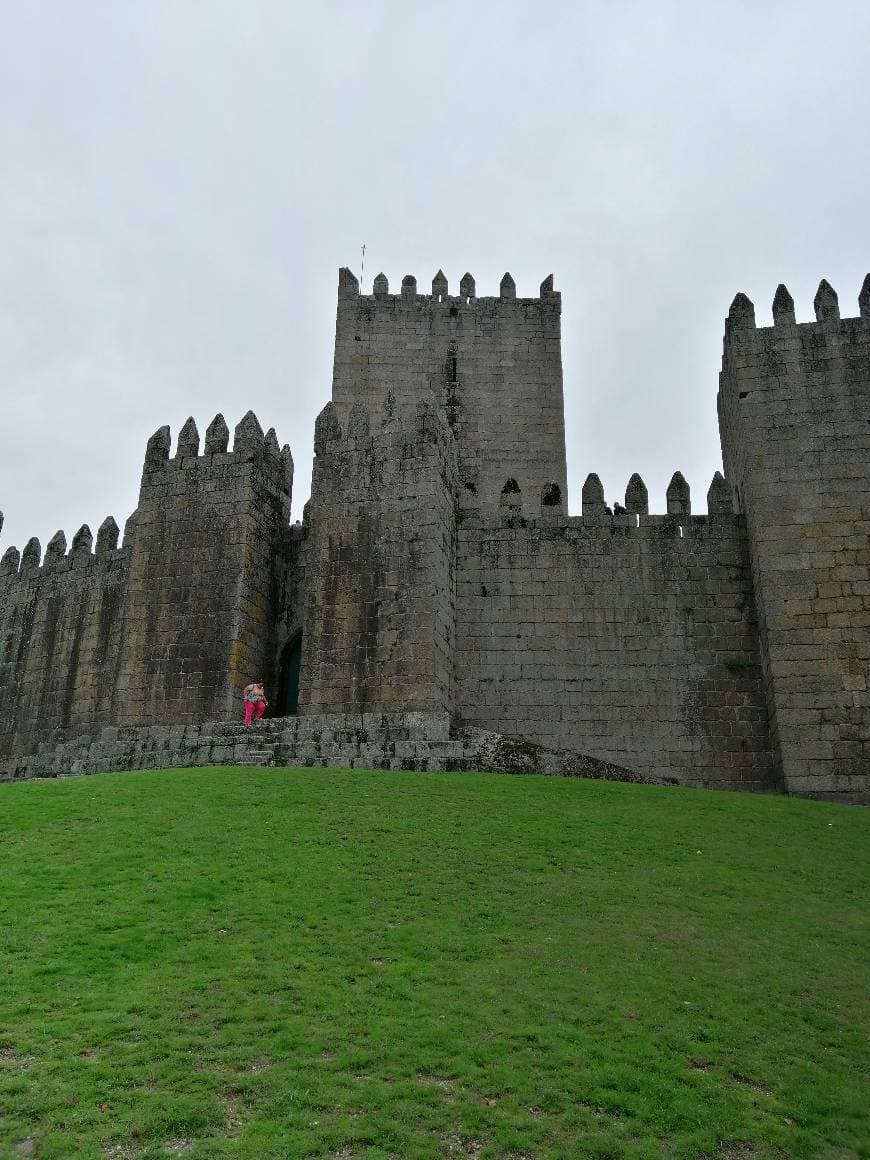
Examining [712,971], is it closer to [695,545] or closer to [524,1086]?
[524,1086]

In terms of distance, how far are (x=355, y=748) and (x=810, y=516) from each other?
31.2 feet

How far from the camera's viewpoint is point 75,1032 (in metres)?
7.61

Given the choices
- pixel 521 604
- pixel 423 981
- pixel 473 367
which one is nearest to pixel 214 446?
pixel 521 604

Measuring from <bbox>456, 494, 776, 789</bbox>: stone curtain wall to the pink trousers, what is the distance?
3.78 metres

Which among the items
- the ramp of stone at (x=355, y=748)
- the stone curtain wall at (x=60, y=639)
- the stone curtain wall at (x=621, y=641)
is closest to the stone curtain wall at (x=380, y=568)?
the ramp of stone at (x=355, y=748)

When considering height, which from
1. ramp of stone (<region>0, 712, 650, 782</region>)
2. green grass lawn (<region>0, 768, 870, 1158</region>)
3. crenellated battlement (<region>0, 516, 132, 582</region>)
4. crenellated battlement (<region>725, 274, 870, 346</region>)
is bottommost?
green grass lawn (<region>0, 768, 870, 1158</region>)

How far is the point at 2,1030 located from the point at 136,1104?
1561 millimetres

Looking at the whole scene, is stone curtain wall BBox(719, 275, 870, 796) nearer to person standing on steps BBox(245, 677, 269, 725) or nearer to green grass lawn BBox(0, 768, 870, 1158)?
green grass lawn BBox(0, 768, 870, 1158)

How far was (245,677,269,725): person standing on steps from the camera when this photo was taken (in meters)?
19.3

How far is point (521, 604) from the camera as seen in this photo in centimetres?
2108

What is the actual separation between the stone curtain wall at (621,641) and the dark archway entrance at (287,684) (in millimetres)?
3594

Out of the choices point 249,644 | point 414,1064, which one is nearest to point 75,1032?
point 414,1064

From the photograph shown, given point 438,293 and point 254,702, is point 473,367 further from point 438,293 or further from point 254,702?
point 254,702

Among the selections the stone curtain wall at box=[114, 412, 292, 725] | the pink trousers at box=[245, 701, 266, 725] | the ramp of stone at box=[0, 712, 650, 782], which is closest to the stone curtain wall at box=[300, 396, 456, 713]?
the ramp of stone at box=[0, 712, 650, 782]
